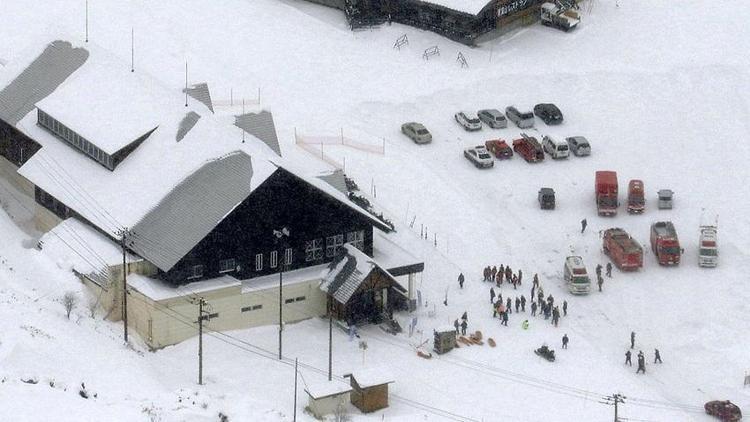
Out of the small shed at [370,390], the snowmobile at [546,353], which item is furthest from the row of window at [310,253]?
the snowmobile at [546,353]

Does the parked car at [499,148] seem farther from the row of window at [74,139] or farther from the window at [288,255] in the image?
the row of window at [74,139]

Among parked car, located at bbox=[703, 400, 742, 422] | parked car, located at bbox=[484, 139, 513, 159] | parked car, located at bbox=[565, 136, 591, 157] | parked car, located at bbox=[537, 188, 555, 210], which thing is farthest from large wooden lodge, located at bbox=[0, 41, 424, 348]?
parked car, located at bbox=[565, 136, 591, 157]

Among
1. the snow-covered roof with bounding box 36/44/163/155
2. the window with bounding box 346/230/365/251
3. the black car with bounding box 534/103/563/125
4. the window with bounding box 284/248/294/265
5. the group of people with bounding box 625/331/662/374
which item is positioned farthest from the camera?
the black car with bounding box 534/103/563/125

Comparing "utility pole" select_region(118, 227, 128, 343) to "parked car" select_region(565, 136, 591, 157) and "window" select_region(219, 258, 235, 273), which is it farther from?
"parked car" select_region(565, 136, 591, 157)

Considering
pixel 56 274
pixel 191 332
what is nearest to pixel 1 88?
pixel 56 274

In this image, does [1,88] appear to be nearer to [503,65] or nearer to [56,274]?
[56,274]

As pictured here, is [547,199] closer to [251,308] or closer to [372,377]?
[251,308]
